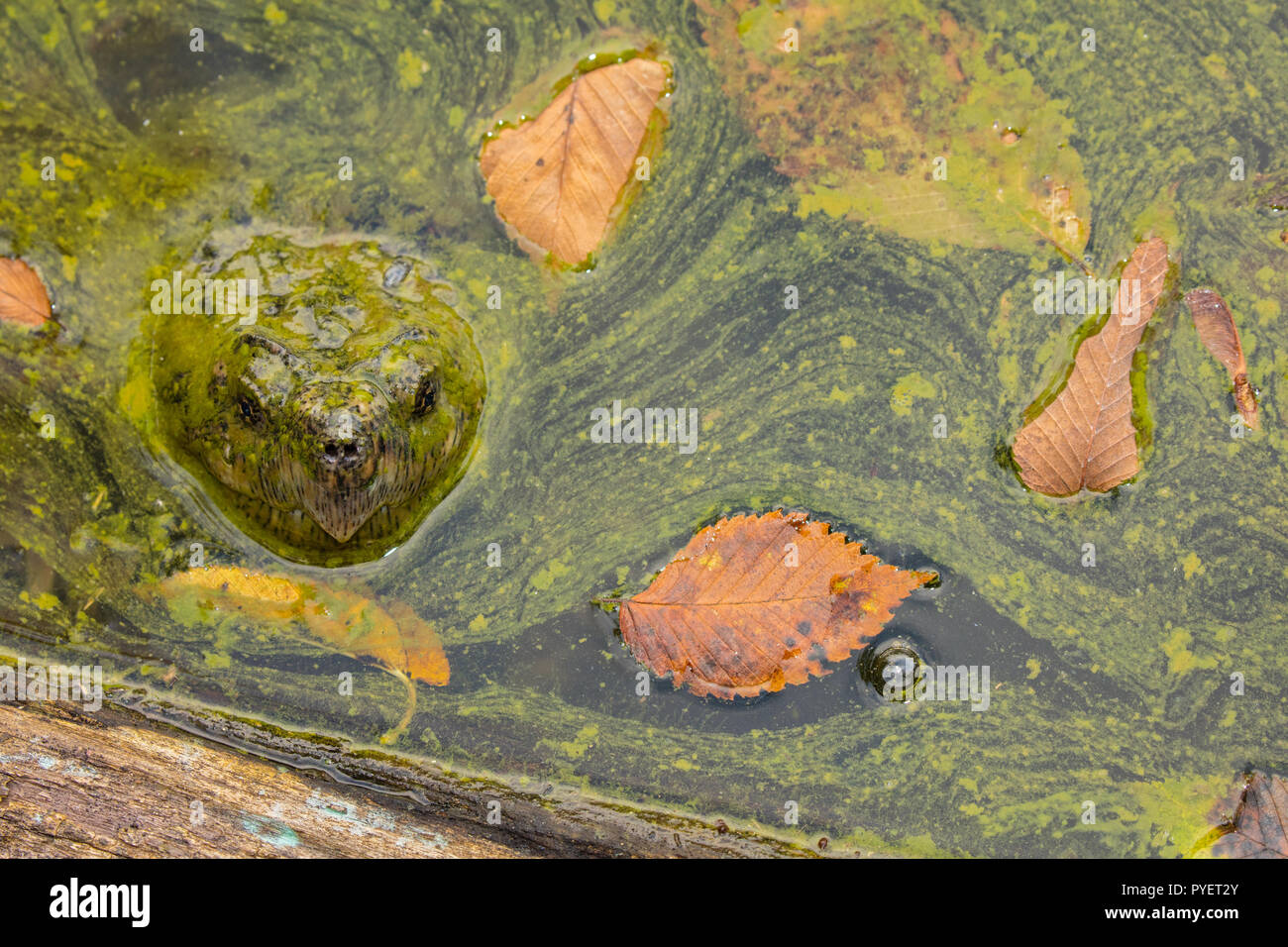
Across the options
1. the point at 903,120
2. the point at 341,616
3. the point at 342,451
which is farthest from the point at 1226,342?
the point at 341,616

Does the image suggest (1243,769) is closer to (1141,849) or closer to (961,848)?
(1141,849)

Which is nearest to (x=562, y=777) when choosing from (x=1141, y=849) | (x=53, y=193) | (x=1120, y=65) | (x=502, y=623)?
(x=502, y=623)

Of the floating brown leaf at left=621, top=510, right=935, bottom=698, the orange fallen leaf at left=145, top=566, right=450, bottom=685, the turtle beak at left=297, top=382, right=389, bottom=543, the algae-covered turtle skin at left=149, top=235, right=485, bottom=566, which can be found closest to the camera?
the turtle beak at left=297, top=382, right=389, bottom=543

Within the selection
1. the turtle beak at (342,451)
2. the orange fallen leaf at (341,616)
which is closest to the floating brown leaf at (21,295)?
the orange fallen leaf at (341,616)

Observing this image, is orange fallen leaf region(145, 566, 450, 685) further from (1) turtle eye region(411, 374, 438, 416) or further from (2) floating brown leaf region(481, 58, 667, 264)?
(2) floating brown leaf region(481, 58, 667, 264)

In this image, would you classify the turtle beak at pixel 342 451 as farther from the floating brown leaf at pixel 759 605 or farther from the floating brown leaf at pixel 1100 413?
the floating brown leaf at pixel 1100 413

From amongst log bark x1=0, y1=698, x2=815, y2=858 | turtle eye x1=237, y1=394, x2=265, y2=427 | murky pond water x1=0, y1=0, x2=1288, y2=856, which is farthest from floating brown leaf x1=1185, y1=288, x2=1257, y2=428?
turtle eye x1=237, y1=394, x2=265, y2=427

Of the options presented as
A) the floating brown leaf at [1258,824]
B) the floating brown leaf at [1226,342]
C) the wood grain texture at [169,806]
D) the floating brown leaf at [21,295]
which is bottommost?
the floating brown leaf at [1258,824]

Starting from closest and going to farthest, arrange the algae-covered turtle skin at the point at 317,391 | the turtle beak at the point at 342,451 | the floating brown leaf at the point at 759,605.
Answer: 1. the turtle beak at the point at 342,451
2. the algae-covered turtle skin at the point at 317,391
3. the floating brown leaf at the point at 759,605
